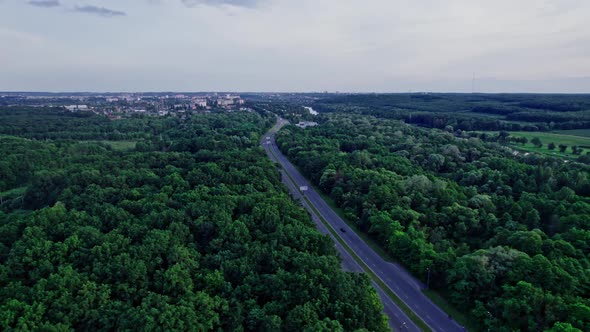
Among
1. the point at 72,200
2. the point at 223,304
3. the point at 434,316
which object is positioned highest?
the point at 72,200

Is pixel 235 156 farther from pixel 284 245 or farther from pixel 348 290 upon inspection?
pixel 348 290

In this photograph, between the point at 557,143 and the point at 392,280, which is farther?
the point at 557,143

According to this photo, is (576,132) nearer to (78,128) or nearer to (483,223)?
(483,223)

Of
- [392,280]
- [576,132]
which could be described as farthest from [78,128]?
[576,132]

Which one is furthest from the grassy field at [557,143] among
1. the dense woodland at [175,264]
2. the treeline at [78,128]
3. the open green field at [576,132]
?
the treeline at [78,128]

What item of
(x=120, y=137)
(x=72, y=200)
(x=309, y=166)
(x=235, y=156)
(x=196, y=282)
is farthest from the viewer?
(x=120, y=137)

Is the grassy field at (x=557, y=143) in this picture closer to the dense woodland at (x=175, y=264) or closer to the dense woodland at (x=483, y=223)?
the dense woodland at (x=483, y=223)

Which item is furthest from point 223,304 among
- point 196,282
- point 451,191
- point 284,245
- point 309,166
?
point 309,166
